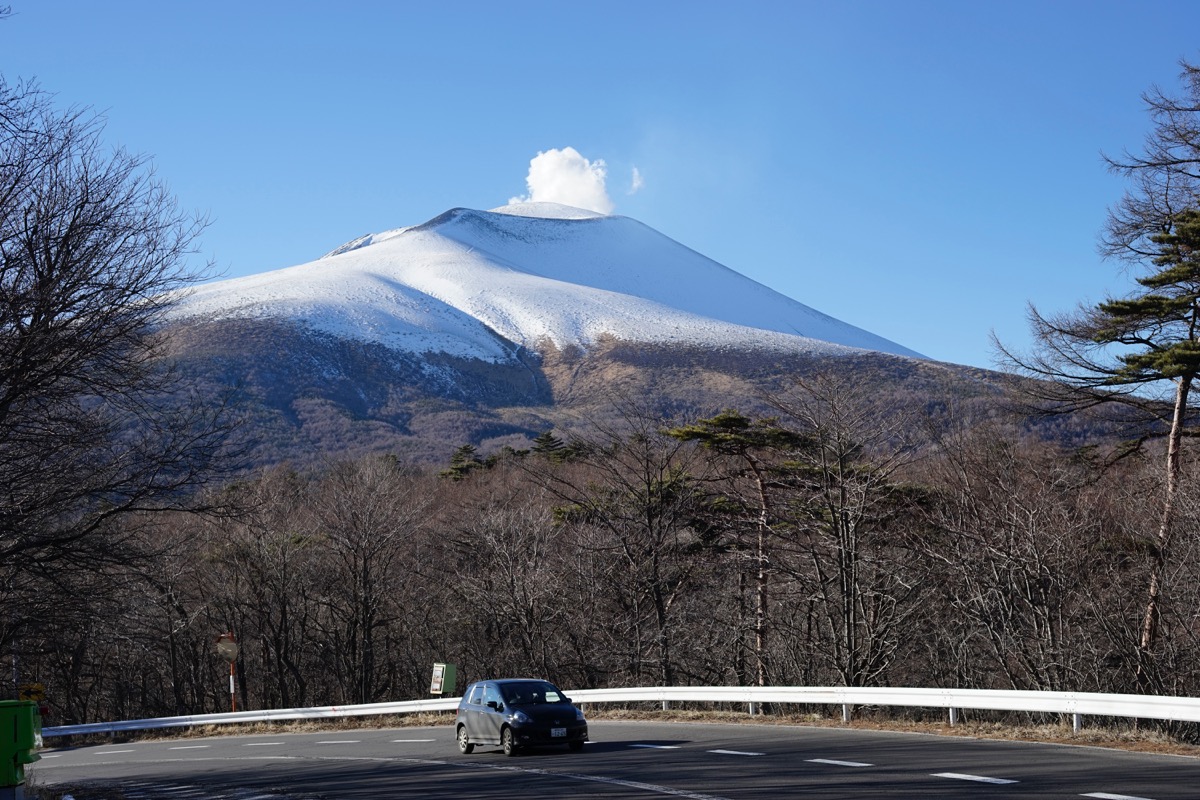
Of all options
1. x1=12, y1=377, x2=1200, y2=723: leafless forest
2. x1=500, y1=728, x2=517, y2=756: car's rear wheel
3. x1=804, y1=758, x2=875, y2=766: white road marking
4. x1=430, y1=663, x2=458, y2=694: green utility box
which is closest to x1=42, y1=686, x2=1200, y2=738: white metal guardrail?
x1=430, y1=663, x2=458, y2=694: green utility box

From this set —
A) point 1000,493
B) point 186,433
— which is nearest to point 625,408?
point 1000,493

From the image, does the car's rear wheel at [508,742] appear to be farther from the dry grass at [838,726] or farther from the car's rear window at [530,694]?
the dry grass at [838,726]

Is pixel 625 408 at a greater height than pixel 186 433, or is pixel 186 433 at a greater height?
pixel 625 408

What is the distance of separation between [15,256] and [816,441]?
22.4m

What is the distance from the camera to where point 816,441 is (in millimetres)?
32094

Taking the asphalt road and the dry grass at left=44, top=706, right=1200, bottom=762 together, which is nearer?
the asphalt road

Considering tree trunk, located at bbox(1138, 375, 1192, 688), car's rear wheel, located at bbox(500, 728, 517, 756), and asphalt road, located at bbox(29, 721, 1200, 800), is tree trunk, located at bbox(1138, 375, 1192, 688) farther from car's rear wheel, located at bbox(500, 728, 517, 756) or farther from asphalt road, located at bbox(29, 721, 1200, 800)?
car's rear wheel, located at bbox(500, 728, 517, 756)

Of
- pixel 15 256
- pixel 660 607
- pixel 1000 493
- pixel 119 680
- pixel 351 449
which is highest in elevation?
pixel 351 449

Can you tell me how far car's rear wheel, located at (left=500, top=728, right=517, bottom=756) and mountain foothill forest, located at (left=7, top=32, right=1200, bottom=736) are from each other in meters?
5.38

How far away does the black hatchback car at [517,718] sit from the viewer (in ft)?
59.6

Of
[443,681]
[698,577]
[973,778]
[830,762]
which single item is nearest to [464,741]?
[830,762]

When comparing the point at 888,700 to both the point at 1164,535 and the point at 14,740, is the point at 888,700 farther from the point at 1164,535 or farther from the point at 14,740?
the point at 14,740

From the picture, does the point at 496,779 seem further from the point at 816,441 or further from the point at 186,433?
the point at 816,441

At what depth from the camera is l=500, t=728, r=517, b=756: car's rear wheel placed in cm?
1820
